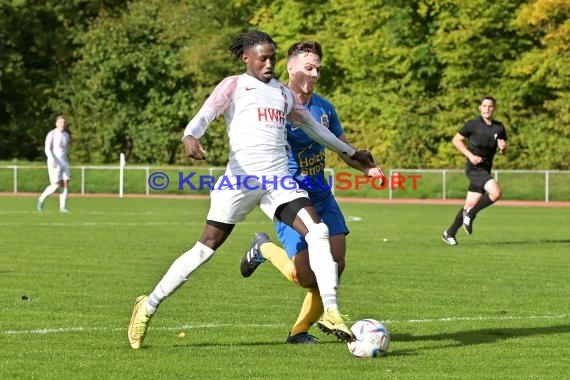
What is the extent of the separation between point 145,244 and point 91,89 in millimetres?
42974

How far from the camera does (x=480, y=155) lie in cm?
1978

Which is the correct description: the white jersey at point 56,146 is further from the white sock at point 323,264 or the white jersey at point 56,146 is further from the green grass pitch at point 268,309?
the white sock at point 323,264

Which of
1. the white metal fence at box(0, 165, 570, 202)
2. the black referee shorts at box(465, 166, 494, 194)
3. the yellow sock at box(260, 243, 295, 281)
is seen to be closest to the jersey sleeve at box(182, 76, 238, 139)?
the yellow sock at box(260, 243, 295, 281)

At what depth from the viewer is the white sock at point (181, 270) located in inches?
352

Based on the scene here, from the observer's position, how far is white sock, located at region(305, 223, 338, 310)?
28.2 ft

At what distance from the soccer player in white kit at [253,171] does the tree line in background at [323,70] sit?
3783cm

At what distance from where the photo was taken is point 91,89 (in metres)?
61.8

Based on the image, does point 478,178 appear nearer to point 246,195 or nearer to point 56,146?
point 246,195

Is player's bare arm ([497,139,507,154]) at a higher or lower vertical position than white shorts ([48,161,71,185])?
higher

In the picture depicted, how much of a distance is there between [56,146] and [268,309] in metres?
20.3

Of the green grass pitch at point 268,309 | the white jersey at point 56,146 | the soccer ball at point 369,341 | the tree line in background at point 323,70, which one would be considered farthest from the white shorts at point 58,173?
the soccer ball at point 369,341

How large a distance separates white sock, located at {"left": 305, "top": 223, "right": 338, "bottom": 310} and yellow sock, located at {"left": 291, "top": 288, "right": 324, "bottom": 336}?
78cm

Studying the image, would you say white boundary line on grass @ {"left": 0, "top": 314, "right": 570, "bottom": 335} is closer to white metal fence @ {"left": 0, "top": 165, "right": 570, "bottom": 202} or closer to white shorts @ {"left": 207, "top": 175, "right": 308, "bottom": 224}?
white shorts @ {"left": 207, "top": 175, "right": 308, "bottom": 224}

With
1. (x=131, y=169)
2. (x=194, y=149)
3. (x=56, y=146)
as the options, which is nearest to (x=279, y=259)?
(x=194, y=149)
